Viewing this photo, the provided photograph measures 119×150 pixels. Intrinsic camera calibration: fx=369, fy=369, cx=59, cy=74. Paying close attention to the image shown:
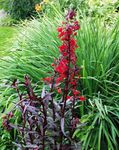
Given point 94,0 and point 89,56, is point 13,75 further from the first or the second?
point 94,0

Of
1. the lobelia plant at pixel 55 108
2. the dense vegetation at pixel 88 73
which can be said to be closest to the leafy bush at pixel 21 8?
the dense vegetation at pixel 88 73

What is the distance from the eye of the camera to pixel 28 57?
3580mm

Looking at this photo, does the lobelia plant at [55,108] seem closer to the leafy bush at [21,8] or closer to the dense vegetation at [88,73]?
the dense vegetation at [88,73]

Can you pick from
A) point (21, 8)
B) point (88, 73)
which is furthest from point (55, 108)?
point (21, 8)

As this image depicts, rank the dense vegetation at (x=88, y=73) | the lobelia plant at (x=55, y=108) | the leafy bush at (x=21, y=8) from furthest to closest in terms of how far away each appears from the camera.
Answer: the leafy bush at (x=21, y=8)
the dense vegetation at (x=88, y=73)
the lobelia plant at (x=55, y=108)

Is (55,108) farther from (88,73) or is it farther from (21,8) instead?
(21,8)

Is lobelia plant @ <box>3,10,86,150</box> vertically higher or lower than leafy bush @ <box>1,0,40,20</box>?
lower

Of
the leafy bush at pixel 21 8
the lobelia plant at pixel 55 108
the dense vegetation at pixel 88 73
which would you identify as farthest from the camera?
the leafy bush at pixel 21 8

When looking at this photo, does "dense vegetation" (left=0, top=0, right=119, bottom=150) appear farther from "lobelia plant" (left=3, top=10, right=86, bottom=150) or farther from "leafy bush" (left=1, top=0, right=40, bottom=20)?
"leafy bush" (left=1, top=0, right=40, bottom=20)

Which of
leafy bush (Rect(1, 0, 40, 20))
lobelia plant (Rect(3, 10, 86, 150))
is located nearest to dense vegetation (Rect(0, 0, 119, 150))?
lobelia plant (Rect(3, 10, 86, 150))

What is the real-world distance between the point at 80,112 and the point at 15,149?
65 cm

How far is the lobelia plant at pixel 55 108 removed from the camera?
216 centimetres

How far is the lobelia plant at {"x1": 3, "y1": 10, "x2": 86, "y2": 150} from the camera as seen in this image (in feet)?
7.08

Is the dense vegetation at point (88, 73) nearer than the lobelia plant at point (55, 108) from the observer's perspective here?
No
